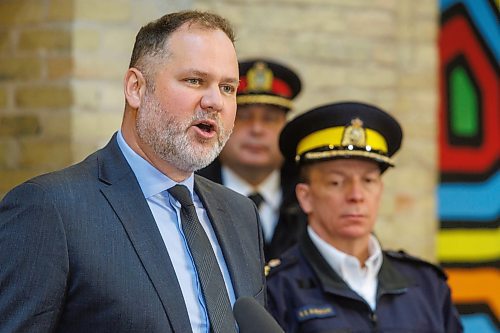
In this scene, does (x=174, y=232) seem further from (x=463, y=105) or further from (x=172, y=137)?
(x=463, y=105)

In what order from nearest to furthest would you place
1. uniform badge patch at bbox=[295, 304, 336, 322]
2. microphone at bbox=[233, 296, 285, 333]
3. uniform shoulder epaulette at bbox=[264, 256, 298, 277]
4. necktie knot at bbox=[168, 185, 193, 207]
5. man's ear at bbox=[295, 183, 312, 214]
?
1. microphone at bbox=[233, 296, 285, 333]
2. necktie knot at bbox=[168, 185, 193, 207]
3. uniform badge patch at bbox=[295, 304, 336, 322]
4. uniform shoulder epaulette at bbox=[264, 256, 298, 277]
5. man's ear at bbox=[295, 183, 312, 214]

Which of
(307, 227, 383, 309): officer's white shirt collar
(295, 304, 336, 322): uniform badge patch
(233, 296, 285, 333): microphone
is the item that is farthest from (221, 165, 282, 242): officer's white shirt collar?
(233, 296, 285, 333): microphone

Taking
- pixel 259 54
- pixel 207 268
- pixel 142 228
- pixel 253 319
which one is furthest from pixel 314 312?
pixel 259 54

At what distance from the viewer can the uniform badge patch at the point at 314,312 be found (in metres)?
2.73

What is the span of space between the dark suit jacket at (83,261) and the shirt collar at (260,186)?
179 centimetres

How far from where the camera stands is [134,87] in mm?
2047

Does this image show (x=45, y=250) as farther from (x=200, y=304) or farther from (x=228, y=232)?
(x=228, y=232)

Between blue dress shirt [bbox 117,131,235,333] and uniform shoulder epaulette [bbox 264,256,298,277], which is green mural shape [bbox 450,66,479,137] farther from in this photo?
blue dress shirt [bbox 117,131,235,333]

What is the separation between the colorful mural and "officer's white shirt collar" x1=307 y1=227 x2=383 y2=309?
2.13 m

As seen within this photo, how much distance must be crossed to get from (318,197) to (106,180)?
1108mm

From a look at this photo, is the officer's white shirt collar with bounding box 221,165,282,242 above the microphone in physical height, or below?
below

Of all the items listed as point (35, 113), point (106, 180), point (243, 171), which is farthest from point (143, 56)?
point (35, 113)

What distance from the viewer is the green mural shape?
5.06m

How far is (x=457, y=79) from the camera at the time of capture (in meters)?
5.06
